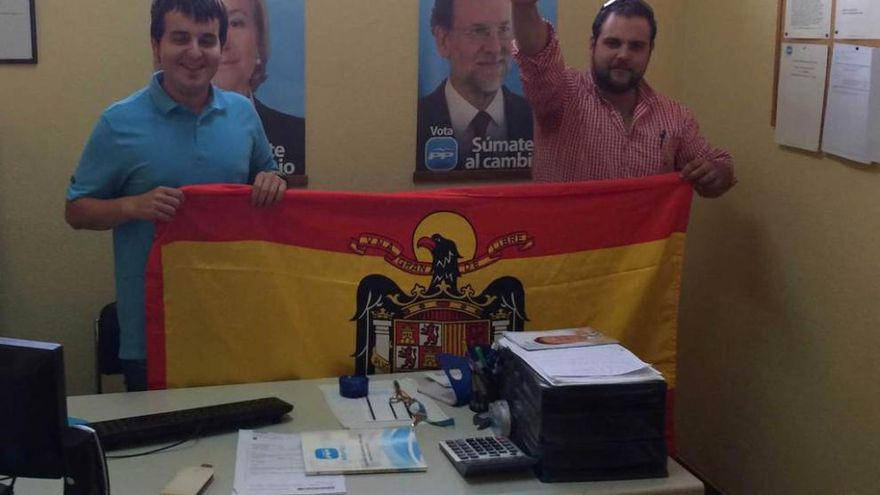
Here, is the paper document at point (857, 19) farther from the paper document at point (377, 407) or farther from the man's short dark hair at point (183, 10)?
the man's short dark hair at point (183, 10)

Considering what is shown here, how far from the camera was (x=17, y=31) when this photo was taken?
10.1 ft

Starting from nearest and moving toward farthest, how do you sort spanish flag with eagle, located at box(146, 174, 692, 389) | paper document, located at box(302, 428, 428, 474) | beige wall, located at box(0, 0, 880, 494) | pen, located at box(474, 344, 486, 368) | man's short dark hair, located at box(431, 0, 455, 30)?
paper document, located at box(302, 428, 428, 474) → pen, located at box(474, 344, 486, 368) → spanish flag with eagle, located at box(146, 174, 692, 389) → beige wall, located at box(0, 0, 880, 494) → man's short dark hair, located at box(431, 0, 455, 30)

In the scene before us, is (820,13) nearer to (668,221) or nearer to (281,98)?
(668,221)

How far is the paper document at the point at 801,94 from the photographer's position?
289 cm

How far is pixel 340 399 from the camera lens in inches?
95.5

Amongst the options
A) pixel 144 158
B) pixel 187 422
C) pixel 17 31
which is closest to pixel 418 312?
pixel 187 422

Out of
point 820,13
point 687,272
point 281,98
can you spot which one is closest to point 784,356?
point 687,272

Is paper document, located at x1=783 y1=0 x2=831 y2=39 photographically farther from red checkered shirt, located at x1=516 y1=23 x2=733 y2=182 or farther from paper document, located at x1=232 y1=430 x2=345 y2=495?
paper document, located at x1=232 y1=430 x2=345 y2=495

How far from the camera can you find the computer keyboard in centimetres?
211

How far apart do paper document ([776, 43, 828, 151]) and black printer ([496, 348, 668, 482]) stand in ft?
4.11

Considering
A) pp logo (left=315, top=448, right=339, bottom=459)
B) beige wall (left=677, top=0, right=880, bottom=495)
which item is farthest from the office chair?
beige wall (left=677, top=0, right=880, bottom=495)

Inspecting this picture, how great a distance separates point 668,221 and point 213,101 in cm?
135

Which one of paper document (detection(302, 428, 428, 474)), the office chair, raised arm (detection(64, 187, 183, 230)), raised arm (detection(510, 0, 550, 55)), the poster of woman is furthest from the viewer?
the poster of woman

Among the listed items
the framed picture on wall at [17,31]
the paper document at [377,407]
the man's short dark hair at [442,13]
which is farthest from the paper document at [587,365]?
the framed picture on wall at [17,31]
